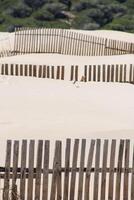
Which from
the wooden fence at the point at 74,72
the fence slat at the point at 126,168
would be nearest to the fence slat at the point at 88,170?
the fence slat at the point at 126,168

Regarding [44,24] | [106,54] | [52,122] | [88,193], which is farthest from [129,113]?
[44,24]

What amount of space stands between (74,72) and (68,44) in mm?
8745

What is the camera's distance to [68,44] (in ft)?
84.0

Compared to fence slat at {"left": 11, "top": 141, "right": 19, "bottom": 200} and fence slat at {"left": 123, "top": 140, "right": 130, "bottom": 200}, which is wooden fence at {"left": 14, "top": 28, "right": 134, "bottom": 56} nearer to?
fence slat at {"left": 123, "top": 140, "right": 130, "bottom": 200}

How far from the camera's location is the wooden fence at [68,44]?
82.6ft

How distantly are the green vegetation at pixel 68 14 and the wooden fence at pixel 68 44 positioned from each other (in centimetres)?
1640

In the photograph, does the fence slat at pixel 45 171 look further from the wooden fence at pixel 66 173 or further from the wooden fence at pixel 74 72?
the wooden fence at pixel 74 72

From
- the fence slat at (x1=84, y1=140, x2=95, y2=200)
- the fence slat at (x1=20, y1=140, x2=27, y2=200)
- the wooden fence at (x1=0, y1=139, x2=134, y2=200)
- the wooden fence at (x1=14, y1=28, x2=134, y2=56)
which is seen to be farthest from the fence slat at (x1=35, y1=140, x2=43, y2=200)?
the wooden fence at (x1=14, y1=28, x2=134, y2=56)

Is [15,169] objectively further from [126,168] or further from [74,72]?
[74,72]

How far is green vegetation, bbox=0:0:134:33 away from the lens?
4403 centimetres

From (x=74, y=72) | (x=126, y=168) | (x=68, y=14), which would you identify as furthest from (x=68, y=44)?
(x=68, y=14)

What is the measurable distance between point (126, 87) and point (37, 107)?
10.8 feet

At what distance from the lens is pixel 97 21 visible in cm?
4572

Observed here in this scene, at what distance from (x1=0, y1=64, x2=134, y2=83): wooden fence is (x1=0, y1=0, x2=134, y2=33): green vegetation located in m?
26.0
